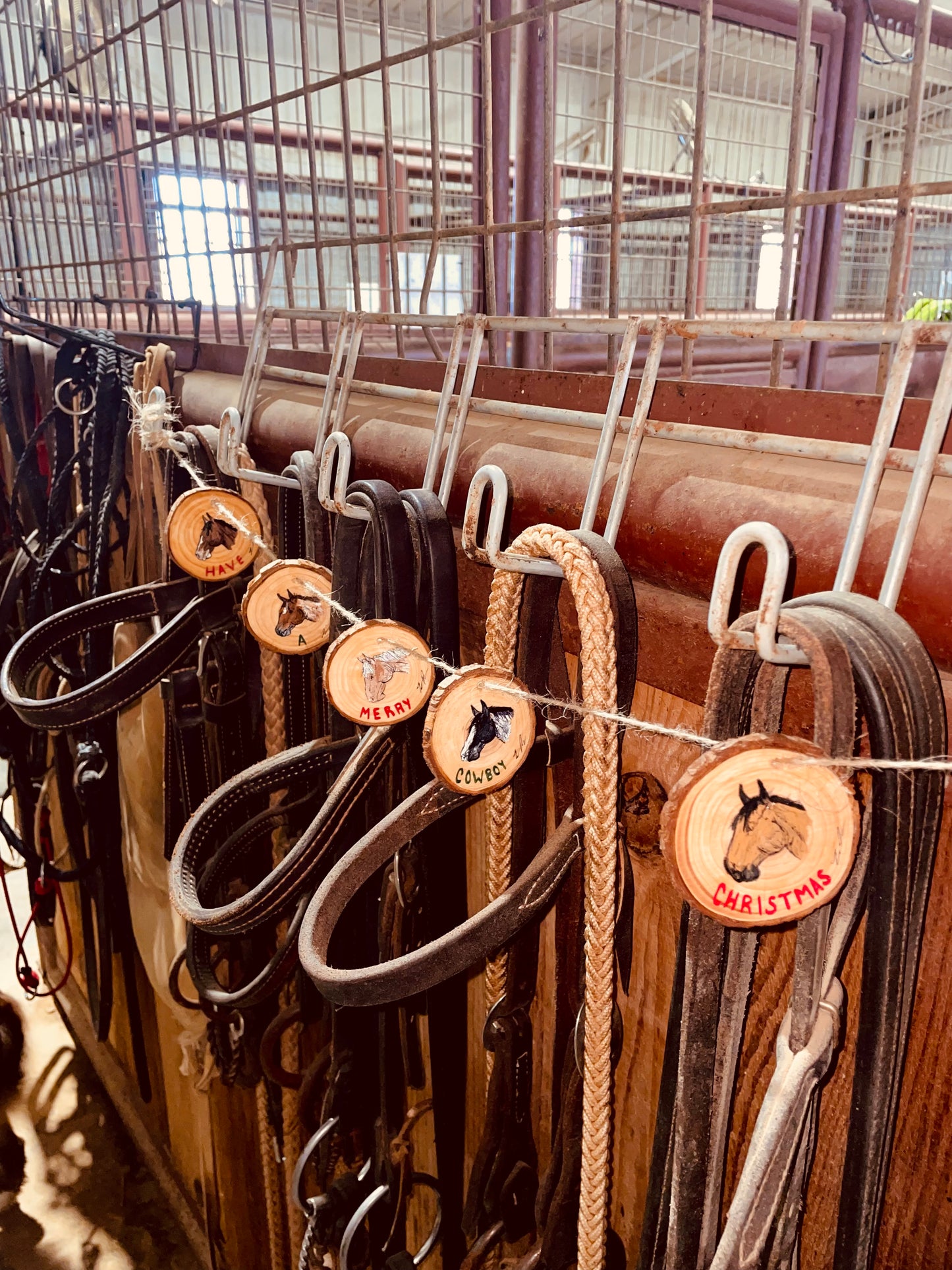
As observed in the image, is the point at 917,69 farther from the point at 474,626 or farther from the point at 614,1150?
the point at 614,1150

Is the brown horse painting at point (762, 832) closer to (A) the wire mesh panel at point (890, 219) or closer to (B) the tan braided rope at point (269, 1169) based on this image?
(B) the tan braided rope at point (269, 1169)

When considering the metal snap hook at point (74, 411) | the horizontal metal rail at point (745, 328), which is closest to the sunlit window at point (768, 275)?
the metal snap hook at point (74, 411)

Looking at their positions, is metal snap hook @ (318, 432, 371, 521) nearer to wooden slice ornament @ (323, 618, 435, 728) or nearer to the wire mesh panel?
wooden slice ornament @ (323, 618, 435, 728)

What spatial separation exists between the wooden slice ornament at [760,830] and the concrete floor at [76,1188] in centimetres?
206

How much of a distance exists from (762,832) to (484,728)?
0.65 feet

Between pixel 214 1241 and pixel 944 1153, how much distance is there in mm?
1726

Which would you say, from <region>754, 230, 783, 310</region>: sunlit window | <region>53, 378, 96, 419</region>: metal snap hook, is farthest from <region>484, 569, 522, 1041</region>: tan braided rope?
<region>754, 230, 783, 310</region>: sunlit window

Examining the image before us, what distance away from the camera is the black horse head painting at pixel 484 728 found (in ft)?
1.71

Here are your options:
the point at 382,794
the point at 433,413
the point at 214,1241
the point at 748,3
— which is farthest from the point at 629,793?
the point at 748,3

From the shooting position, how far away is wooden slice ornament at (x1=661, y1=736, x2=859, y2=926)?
0.36 meters

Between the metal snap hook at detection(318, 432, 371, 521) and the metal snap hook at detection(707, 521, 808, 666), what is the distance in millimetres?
340

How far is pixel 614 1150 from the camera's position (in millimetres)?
839

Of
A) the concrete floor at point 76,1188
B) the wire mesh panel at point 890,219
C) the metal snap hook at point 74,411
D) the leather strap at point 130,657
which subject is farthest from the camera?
the wire mesh panel at point 890,219

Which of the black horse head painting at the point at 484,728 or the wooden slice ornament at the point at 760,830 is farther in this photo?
the black horse head painting at the point at 484,728
